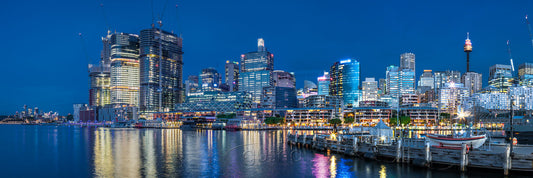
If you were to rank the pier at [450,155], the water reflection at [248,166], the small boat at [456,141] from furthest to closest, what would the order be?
the small boat at [456,141] < the water reflection at [248,166] < the pier at [450,155]

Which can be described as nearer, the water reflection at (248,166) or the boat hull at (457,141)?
the water reflection at (248,166)

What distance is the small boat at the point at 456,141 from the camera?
4888cm

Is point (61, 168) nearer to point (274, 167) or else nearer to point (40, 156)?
point (40, 156)

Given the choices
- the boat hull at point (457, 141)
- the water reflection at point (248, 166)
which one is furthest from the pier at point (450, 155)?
the water reflection at point (248, 166)

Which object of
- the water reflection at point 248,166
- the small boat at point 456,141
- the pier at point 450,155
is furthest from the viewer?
the small boat at point 456,141

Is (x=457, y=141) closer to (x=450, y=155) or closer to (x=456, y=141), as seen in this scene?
(x=456, y=141)

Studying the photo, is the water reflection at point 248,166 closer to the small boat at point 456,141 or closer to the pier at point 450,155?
the pier at point 450,155

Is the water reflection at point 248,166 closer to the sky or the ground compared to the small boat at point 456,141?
closer to the ground

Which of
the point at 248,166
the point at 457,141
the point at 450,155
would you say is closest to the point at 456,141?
the point at 457,141

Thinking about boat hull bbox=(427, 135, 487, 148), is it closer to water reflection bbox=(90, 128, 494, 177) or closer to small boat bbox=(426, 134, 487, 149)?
small boat bbox=(426, 134, 487, 149)

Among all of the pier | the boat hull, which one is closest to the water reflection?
the pier

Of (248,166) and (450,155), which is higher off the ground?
(450,155)

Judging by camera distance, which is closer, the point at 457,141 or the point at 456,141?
the point at 457,141

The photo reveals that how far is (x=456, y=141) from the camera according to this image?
168 feet
